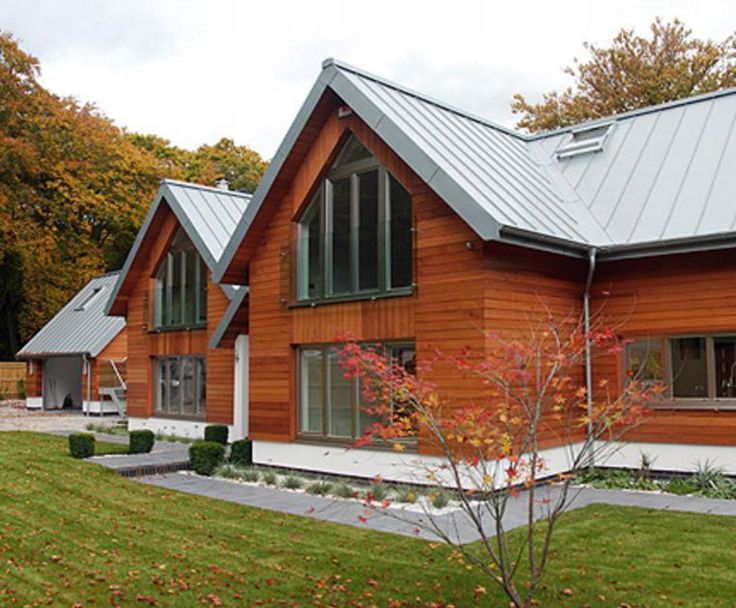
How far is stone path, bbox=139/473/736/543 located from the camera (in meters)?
9.33

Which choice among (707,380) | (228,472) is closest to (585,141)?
(707,380)

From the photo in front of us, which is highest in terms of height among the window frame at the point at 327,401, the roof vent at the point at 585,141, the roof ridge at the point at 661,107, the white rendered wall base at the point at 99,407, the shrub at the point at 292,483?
the roof ridge at the point at 661,107

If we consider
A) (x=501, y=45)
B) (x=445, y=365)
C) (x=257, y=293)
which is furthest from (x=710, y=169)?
(x=501, y=45)

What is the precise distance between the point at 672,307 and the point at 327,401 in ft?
18.7

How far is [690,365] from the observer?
40.1 ft

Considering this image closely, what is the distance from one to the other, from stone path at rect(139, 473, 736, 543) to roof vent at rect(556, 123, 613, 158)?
693cm

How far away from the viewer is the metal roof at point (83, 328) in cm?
2905

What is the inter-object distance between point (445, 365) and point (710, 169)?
5.71 m

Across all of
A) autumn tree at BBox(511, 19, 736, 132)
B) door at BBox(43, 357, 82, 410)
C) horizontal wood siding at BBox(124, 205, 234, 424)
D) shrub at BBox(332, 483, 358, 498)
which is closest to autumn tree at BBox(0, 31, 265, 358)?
door at BBox(43, 357, 82, 410)

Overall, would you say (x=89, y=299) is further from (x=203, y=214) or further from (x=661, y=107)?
(x=661, y=107)

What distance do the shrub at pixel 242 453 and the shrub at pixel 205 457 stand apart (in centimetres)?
41

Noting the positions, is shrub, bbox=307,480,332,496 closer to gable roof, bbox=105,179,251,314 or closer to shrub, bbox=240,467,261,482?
shrub, bbox=240,467,261,482

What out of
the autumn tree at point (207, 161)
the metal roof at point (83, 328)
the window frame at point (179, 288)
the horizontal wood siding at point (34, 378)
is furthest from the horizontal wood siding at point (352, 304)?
the autumn tree at point (207, 161)

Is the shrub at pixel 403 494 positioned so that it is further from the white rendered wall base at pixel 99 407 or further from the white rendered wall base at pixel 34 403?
the white rendered wall base at pixel 34 403
